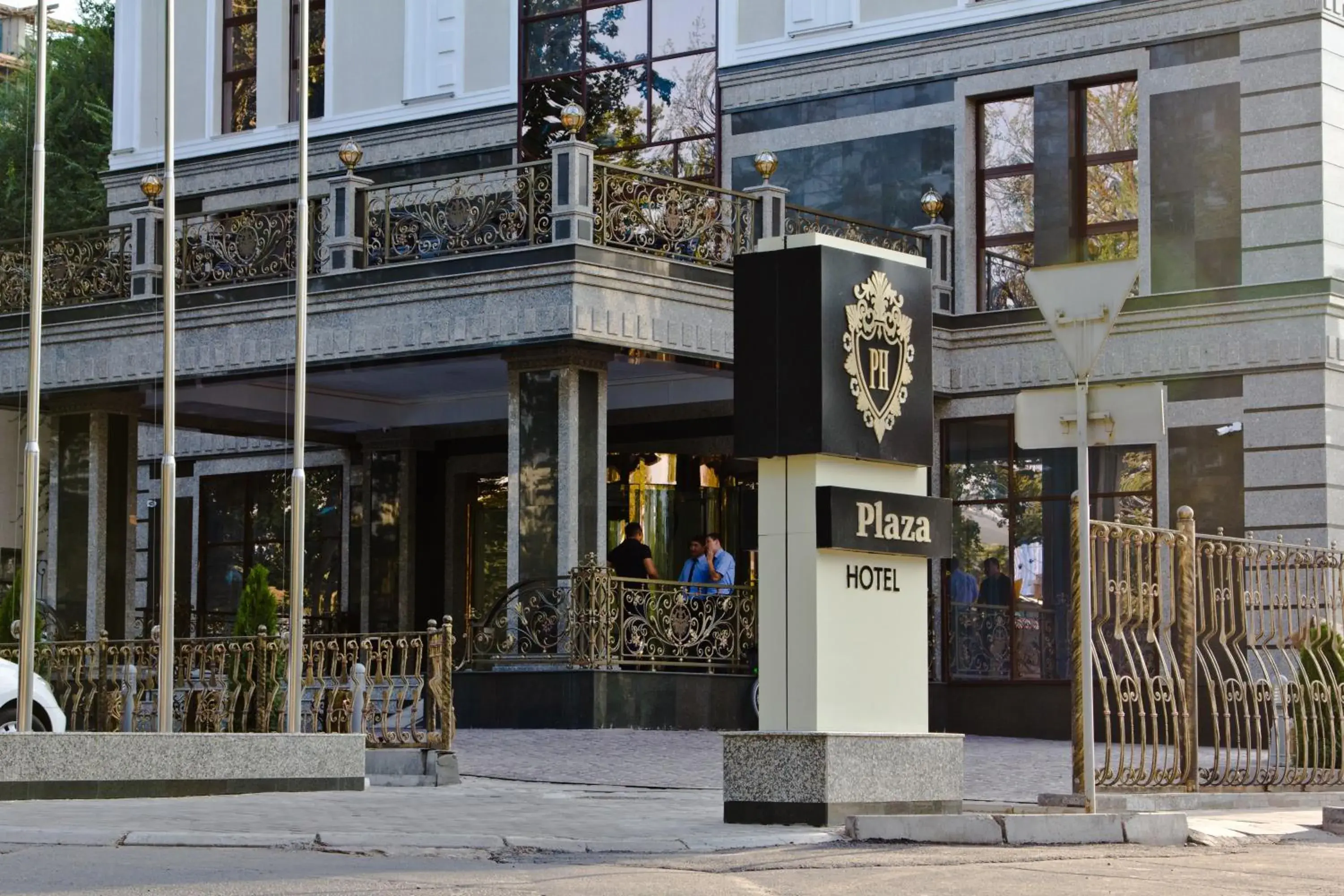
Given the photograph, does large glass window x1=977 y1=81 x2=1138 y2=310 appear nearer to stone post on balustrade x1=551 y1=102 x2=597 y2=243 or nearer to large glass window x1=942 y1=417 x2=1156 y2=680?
large glass window x1=942 y1=417 x2=1156 y2=680

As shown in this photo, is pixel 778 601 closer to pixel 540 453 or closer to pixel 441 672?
pixel 441 672

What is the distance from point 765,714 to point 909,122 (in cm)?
1524

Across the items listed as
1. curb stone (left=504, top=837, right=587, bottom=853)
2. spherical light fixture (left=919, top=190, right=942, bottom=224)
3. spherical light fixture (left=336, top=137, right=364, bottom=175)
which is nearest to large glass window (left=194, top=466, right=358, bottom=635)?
spherical light fixture (left=336, top=137, right=364, bottom=175)

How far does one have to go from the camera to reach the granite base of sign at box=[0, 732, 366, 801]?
14.0 meters

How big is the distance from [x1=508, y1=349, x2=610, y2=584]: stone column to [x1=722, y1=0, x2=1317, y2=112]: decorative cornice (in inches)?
219

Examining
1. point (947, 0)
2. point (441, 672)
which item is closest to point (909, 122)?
point (947, 0)

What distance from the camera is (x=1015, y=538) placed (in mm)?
25719

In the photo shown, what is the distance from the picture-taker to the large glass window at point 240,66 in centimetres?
3188

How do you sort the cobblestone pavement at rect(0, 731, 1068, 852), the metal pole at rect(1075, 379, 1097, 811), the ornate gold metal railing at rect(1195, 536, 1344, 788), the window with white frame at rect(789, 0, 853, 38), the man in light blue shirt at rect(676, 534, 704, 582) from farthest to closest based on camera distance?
1. the window with white frame at rect(789, 0, 853, 38)
2. the man in light blue shirt at rect(676, 534, 704, 582)
3. the ornate gold metal railing at rect(1195, 536, 1344, 788)
4. the metal pole at rect(1075, 379, 1097, 811)
5. the cobblestone pavement at rect(0, 731, 1068, 852)

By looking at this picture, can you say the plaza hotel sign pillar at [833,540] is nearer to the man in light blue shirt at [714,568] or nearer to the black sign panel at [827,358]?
the black sign panel at [827,358]

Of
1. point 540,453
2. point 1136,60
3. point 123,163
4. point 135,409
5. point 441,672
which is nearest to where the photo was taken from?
point 441,672

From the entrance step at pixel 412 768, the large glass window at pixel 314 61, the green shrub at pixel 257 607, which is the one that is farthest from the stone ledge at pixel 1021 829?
the large glass window at pixel 314 61

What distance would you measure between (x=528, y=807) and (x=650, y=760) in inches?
192

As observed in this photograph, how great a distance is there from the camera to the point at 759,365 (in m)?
12.6
